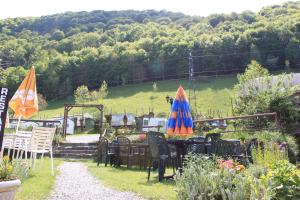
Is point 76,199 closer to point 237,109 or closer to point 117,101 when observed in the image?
point 237,109

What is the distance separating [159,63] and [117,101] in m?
16.8

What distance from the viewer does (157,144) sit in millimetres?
7117

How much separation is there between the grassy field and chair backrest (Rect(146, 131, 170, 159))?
115 feet

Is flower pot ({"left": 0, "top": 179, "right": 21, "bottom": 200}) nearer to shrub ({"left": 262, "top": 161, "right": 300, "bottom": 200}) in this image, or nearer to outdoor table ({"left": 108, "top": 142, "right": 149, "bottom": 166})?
shrub ({"left": 262, "top": 161, "right": 300, "bottom": 200})

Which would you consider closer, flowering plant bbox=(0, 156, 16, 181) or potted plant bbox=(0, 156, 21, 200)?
potted plant bbox=(0, 156, 21, 200)

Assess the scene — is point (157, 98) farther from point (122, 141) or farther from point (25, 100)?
point (25, 100)

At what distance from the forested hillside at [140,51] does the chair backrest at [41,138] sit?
49.9 meters

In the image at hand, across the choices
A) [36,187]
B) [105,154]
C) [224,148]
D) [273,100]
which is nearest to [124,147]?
[105,154]

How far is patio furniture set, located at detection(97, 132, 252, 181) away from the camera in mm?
6957

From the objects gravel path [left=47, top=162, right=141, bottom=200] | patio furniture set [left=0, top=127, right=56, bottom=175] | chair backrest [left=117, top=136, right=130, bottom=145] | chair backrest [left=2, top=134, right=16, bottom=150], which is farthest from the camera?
chair backrest [left=117, top=136, right=130, bottom=145]

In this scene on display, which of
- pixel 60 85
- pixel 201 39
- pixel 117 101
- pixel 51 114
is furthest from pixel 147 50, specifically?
pixel 51 114

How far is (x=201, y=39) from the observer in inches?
2749

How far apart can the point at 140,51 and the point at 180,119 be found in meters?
61.5

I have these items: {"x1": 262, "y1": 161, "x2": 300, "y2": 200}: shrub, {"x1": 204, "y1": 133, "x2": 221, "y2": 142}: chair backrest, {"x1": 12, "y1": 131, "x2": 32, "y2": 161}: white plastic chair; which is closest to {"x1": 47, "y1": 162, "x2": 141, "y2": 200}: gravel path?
{"x1": 12, "y1": 131, "x2": 32, "y2": 161}: white plastic chair
